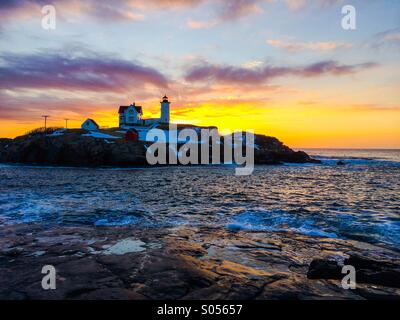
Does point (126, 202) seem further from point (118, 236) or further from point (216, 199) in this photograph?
point (118, 236)

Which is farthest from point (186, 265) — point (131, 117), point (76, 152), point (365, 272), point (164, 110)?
point (164, 110)

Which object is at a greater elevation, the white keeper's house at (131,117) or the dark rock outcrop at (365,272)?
the white keeper's house at (131,117)

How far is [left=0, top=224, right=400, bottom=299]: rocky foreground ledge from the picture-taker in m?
6.02

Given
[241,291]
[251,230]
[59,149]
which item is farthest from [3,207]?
[59,149]

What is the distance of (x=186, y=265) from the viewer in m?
7.55

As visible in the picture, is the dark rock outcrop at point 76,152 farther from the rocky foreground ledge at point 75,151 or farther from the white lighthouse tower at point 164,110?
the white lighthouse tower at point 164,110

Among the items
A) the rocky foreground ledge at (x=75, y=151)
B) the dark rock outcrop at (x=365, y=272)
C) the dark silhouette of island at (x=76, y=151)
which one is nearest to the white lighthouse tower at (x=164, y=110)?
the dark silhouette of island at (x=76, y=151)

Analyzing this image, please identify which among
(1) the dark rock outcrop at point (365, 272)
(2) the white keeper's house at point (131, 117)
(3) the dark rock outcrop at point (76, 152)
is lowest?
(1) the dark rock outcrop at point (365, 272)

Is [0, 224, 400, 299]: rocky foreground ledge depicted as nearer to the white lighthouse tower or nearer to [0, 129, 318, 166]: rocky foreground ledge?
[0, 129, 318, 166]: rocky foreground ledge

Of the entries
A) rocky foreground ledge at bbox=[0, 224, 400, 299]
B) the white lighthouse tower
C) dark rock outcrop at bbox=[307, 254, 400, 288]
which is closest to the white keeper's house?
the white lighthouse tower

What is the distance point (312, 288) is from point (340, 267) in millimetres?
1502

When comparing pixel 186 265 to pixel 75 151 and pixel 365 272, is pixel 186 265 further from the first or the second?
pixel 75 151

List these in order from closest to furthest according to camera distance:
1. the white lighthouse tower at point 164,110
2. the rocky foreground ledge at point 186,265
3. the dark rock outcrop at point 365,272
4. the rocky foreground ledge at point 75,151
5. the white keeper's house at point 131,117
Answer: the rocky foreground ledge at point 186,265
the dark rock outcrop at point 365,272
the rocky foreground ledge at point 75,151
the white keeper's house at point 131,117
the white lighthouse tower at point 164,110

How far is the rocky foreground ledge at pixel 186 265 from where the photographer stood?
19.7ft
